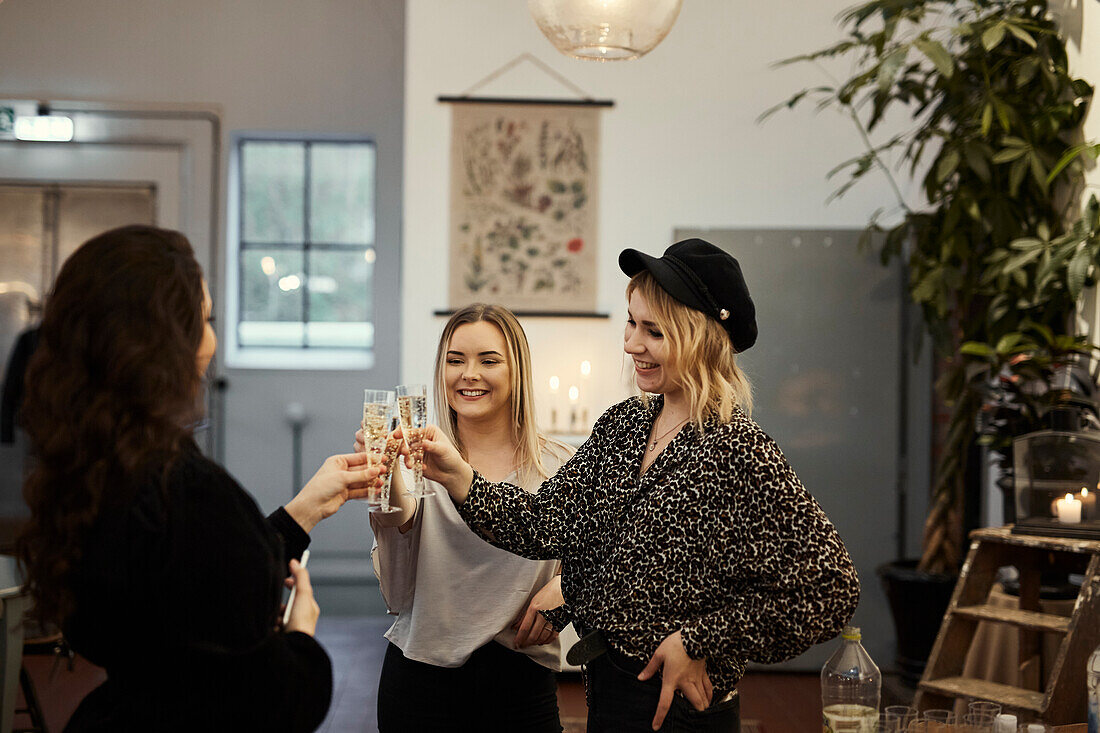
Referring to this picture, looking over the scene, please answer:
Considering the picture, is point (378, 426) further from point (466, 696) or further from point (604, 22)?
point (604, 22)

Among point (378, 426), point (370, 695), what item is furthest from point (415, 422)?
point (370, 695)

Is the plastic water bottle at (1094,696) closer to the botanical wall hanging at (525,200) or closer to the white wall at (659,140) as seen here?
the white wall at (659,140)

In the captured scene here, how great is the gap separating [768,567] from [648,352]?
409mm

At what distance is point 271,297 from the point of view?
625 centimetres

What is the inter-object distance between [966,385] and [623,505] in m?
2.35

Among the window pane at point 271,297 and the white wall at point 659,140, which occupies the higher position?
the white wall at point 659,140

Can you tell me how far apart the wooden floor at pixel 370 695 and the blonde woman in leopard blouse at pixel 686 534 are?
6.68 feet

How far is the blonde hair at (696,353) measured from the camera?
164 cm

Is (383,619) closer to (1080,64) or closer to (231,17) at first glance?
(231,17)

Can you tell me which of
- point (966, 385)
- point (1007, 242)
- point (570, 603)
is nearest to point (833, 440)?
point (966, 385)

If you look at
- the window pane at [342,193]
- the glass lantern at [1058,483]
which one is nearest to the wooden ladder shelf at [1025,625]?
the glass lantern at [1058,483]

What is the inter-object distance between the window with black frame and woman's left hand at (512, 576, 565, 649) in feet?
14.7

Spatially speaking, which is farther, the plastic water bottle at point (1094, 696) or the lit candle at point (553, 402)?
the lit candle at point (553, 402)

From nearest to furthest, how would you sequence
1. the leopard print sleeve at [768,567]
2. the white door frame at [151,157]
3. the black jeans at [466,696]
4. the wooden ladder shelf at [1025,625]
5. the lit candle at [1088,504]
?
the leopard print sleeve at [768,567], the black jeans at [466,696], the wooden ladder shelf at [1025,625], the lit candle at [1088,504], the white door frame at [151,157]
